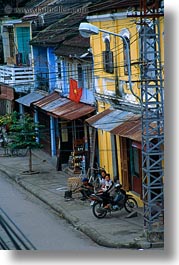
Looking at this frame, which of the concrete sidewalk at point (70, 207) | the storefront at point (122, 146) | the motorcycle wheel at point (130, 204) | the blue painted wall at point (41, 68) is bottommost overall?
the concrete sidewalk at point (70, 207)

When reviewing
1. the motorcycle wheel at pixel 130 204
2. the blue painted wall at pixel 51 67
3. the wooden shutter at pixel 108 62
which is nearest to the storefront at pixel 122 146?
the motorcycle wheel at pixel 130 204

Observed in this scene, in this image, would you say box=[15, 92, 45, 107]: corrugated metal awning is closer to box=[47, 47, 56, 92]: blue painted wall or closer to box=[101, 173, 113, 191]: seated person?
box=[47, 47, 56, 92]: blue painted wall

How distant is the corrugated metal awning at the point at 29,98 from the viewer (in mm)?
21734

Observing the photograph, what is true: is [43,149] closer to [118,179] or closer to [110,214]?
[118,179]

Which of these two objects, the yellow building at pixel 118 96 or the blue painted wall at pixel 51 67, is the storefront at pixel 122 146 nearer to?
the yellow building at pixel 118 96

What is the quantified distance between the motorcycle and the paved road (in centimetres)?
59

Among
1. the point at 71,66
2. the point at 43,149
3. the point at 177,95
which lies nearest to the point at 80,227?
the point at 177,95

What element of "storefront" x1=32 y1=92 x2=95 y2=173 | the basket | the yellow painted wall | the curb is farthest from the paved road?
"storefront" x1=32 y1=92 x2=95 y2=173

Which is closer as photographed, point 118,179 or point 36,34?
point 118,179

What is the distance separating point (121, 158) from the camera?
15.3 metres

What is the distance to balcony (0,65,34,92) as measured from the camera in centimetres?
2222

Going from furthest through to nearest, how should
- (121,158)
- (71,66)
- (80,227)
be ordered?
(71,66), (121,158), (80,227)

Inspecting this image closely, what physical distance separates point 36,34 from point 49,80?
176 cm

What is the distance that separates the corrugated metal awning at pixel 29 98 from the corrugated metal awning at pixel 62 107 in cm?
62
